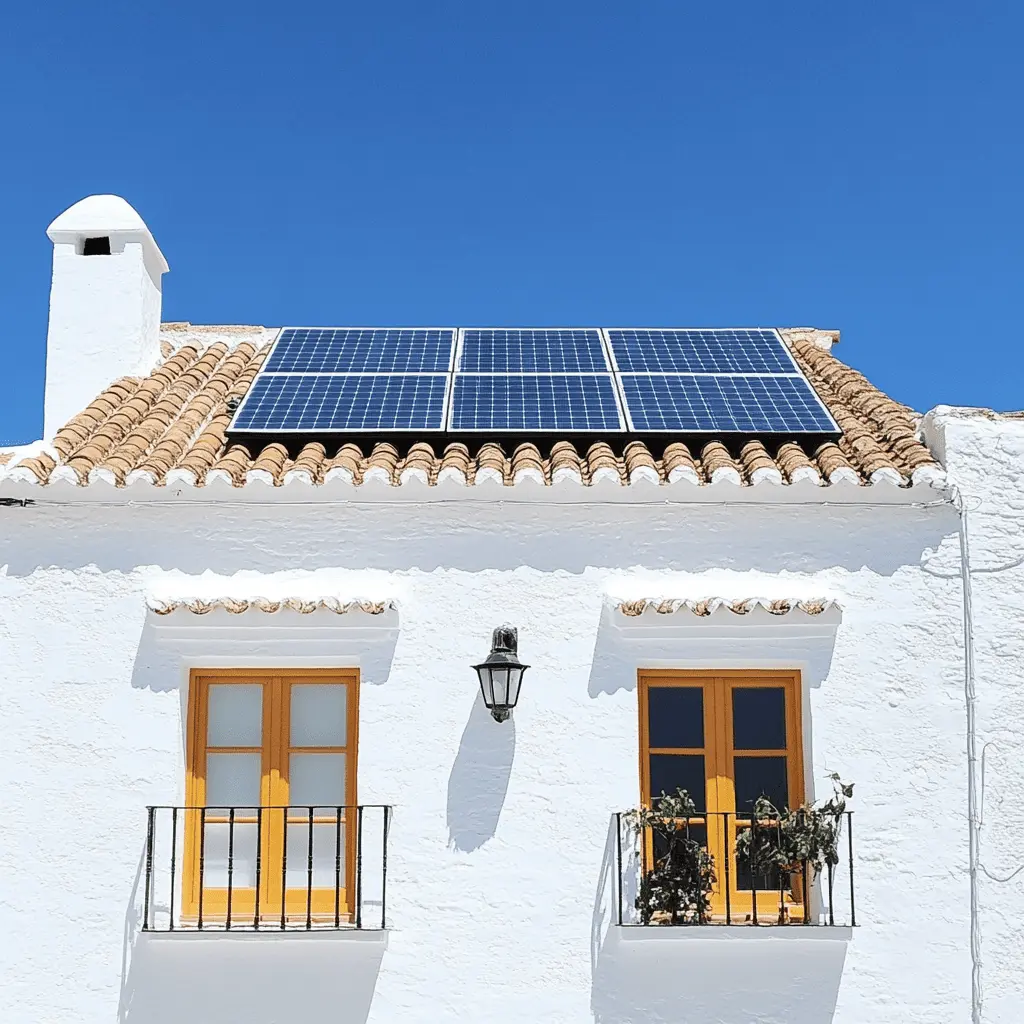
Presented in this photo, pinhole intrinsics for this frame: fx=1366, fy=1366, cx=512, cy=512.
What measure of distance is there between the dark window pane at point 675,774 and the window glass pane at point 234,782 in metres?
2.48

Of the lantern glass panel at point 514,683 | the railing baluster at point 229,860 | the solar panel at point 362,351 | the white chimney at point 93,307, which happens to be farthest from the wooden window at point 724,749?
the white chimney at point 93,307

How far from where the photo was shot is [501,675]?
324 inches

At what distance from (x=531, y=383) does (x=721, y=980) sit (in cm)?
452

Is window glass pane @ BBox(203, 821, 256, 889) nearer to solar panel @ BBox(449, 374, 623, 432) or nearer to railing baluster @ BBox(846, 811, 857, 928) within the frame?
solar panel @ BBox(449, 374, 623, 432)

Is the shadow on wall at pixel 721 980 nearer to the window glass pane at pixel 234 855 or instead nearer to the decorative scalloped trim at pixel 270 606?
the window glass pane at pixel 234 855

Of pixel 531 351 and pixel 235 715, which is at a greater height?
pixel 531 351

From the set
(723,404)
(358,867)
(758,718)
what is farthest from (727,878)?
(723,404)

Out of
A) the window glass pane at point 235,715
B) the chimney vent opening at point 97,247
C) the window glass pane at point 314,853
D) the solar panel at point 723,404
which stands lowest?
the window glass pane at point 314,853

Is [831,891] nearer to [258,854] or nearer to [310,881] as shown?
[310,881]

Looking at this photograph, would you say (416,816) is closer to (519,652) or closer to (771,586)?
(519,652)

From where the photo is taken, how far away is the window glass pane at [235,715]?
8625 mm

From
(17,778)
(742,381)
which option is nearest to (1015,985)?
(742,381)

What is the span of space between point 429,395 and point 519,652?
2.49m

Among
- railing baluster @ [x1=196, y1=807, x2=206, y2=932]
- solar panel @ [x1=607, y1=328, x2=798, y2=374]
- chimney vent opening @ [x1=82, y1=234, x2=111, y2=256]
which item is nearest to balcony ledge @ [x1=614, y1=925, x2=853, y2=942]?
railing baluster @ [x1=196, y1=807, x2=206, y2=932]
